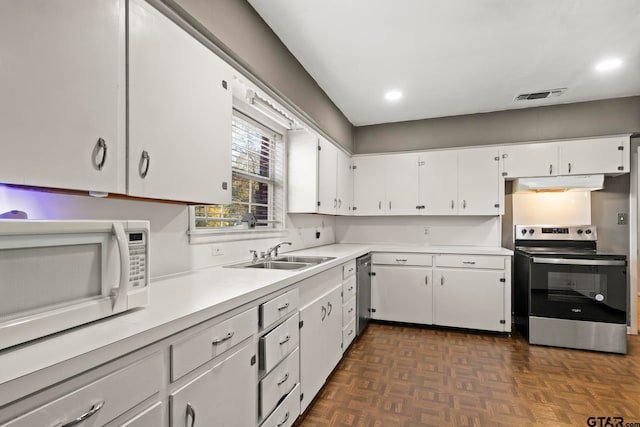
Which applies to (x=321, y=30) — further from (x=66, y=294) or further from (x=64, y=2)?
(x=66, y=294)

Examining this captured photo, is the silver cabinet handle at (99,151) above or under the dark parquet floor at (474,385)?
above

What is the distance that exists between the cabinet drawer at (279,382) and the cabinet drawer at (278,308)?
0.81 ft

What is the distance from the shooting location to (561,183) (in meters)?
3.72

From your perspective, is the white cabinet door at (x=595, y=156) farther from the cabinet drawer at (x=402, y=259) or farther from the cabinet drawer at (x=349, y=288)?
the cabinet drawer at (x=349, y=288)

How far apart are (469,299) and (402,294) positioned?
2.32ft

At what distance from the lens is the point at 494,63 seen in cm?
289

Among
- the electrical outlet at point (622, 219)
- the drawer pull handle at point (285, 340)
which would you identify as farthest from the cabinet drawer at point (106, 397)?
the electrical outlet at point (622, 219)

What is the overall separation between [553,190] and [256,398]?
3.86m

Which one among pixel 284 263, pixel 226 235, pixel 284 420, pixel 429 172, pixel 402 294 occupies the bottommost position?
pixel 284 420

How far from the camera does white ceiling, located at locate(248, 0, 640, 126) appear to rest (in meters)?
2.18

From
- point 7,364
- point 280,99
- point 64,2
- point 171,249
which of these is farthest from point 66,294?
point 280,99

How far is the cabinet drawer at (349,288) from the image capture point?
3.00 meters

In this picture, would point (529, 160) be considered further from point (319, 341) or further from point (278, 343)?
point (278, 343)

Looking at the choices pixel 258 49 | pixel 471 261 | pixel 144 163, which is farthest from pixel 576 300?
pixel 144 163
